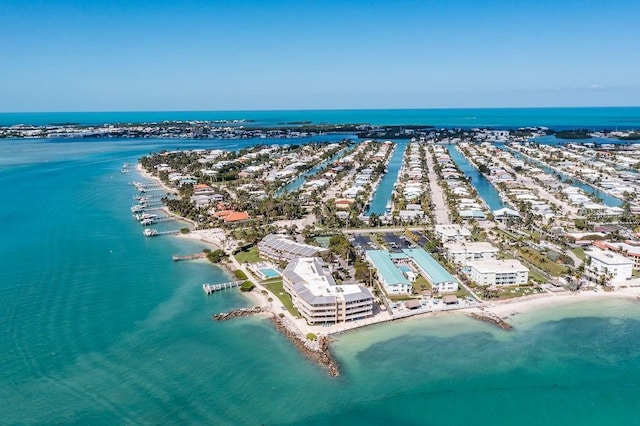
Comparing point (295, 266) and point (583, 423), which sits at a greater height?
point (295, 266)

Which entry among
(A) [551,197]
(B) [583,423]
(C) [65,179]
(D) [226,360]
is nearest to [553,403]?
(B) [583,423]

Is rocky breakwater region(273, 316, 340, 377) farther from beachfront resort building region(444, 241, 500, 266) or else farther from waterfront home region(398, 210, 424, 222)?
waterfront home region(398, 210, 424, 222)

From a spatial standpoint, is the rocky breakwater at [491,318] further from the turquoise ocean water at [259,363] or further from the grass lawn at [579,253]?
the grass lawn at [579,253]

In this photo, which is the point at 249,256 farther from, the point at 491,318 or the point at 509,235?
the point at 509,235

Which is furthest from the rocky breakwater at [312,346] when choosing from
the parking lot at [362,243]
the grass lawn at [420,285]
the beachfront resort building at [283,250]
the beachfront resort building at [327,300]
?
the parking lot at [362,243]

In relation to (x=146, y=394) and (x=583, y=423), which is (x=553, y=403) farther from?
(x=146, y=394)

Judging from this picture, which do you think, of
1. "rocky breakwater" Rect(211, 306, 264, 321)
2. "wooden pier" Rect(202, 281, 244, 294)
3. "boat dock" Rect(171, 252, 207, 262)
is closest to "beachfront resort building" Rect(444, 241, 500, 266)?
"rocky breakwater" Rect(211, 306, 264, 321)

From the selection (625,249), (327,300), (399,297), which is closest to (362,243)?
(399,297)
